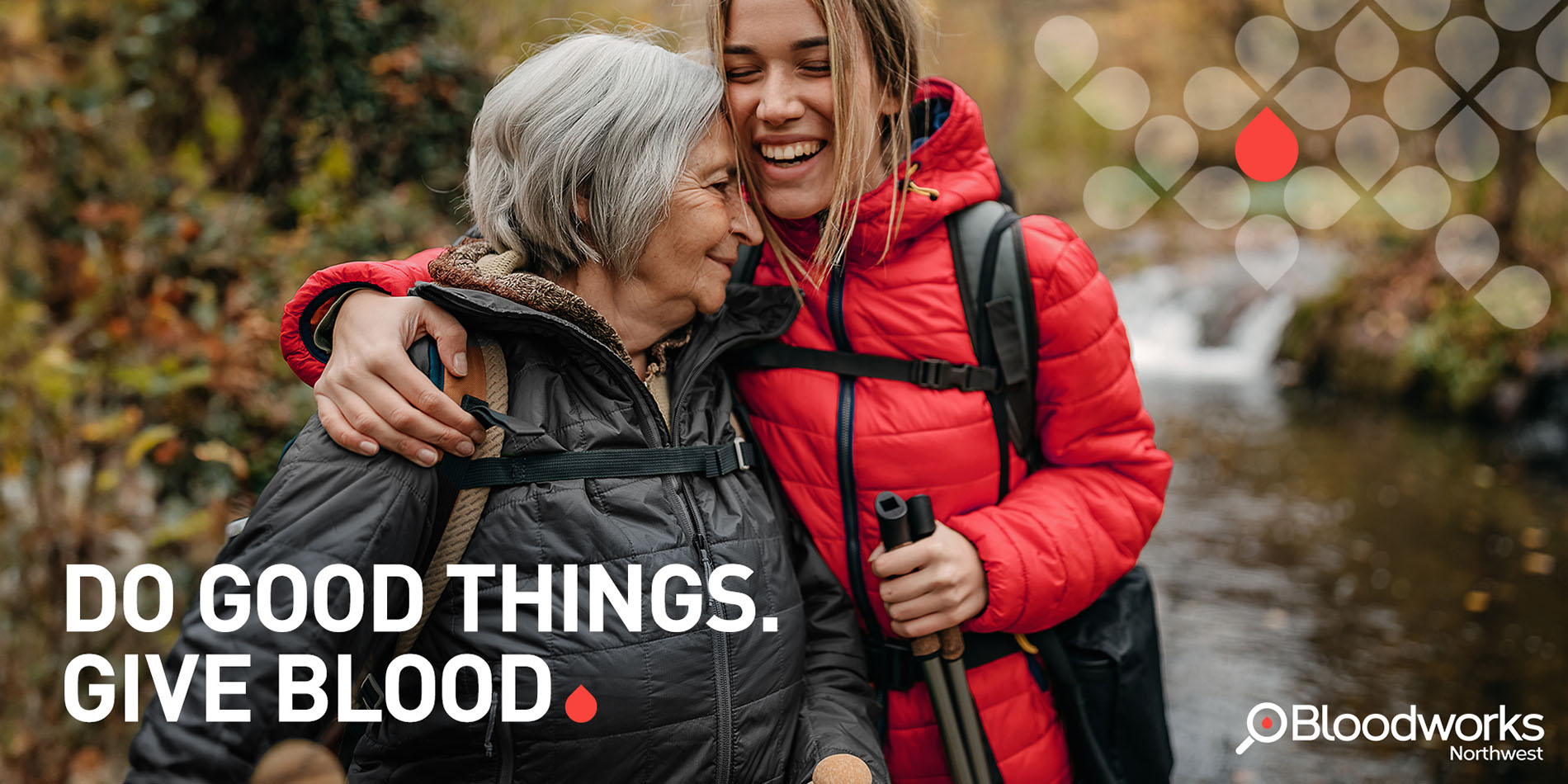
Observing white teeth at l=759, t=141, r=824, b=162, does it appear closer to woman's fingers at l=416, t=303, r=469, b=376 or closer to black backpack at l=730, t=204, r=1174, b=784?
black backpack at l=730, t=204, r=1174, b=784

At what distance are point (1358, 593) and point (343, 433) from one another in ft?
19.9

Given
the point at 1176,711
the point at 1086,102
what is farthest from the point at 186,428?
the point at 1086,102

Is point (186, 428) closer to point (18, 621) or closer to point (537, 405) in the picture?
point (18, 621)

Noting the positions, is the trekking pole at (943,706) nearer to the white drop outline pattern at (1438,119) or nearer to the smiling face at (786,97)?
the smiling face at (786,97)

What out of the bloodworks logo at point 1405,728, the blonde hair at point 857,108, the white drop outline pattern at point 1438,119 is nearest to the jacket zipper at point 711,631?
the blonde hair at point 857,108

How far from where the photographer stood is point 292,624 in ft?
4.83

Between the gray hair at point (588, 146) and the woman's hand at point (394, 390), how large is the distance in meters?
0.26

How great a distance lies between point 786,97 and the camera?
2.00m

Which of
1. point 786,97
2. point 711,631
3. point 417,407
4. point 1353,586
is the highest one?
point 786,97

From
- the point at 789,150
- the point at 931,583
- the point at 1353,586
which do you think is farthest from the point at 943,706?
the point at 1353,586

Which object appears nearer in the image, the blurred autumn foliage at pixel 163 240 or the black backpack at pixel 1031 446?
the black backpack at pixel 1031 446

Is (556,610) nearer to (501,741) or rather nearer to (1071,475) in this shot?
(501,741)

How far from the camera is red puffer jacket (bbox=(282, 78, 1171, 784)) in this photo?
2049 millimetres

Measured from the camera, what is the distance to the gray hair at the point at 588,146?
1821mm
